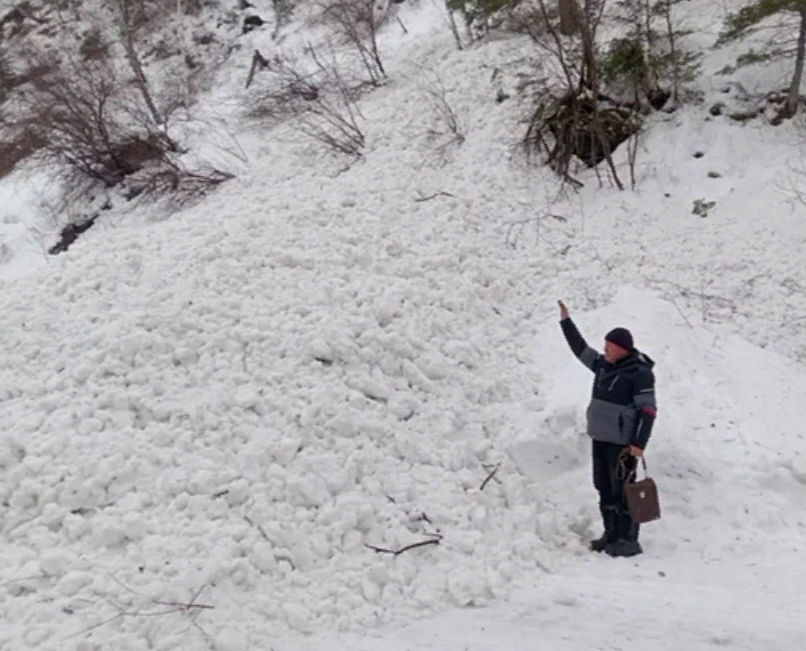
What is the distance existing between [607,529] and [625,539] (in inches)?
5.3

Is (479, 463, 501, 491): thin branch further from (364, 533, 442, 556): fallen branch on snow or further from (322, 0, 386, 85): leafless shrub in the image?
(322, 0, 386, 85): leafless shrub

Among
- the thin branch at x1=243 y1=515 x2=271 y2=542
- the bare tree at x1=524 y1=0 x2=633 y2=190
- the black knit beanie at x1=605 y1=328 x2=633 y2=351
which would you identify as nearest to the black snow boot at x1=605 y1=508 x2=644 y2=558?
the black knit beanie at x1=605 y1=328 x2=633 y2=351

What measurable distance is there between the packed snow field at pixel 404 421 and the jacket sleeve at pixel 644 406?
88 cm

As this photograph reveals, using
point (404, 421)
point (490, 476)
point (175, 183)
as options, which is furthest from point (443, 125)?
point (490, 476)

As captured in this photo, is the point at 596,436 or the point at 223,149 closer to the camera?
the point at 596,436

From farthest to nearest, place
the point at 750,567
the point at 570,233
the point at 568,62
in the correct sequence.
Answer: the point at 568,62 → the point at 570,233 → the point at 750,567

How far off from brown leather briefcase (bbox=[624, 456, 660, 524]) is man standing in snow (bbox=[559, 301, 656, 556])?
13cm

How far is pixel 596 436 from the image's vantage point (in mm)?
4785

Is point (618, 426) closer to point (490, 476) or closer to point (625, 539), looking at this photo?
point (625, 539)

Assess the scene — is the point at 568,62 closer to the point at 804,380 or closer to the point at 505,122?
the point at 505,122

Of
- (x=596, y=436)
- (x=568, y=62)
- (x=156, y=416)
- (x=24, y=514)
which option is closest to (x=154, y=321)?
(x=156, y=416)

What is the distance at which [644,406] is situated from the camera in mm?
4570

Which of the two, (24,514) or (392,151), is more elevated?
(24,514)

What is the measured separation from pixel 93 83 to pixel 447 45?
23.6 feet
